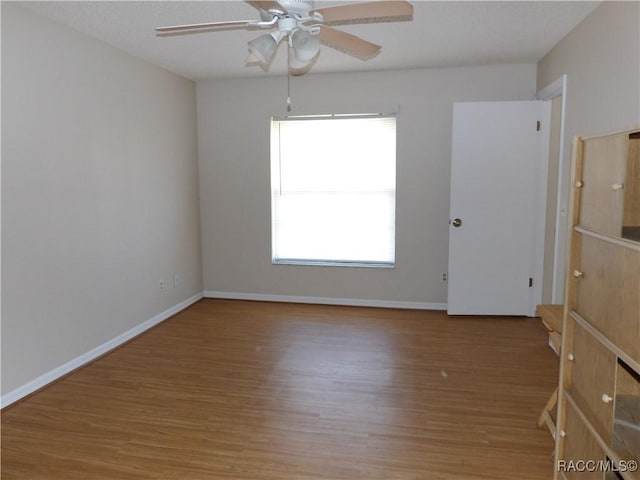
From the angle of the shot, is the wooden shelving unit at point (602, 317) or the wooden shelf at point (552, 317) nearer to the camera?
the wooden shelving unit at point (602, 317)

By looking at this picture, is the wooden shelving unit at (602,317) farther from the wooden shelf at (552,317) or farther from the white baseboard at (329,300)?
the white baseboard at (329,300)

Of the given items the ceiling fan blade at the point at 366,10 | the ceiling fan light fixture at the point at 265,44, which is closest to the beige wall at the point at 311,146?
the ceiling fan light fixture at the point at 265,44

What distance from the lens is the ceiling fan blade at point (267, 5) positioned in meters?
1.91

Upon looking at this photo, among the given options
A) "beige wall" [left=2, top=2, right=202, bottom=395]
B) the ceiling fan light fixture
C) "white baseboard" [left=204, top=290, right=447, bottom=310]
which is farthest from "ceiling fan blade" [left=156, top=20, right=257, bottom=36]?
"white baseboard" [left=204, top=290, right=447, bottom=310]

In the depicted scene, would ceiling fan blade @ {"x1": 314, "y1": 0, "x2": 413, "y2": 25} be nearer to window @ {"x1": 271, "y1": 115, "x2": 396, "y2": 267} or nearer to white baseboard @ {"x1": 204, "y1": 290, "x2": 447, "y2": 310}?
window @ {"x1": 271, "y1": 115, "x2": 396, "y2": 267}

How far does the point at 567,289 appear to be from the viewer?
1.95m

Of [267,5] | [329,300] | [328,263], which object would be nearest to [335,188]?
[328,263]

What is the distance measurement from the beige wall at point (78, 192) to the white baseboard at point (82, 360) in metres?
0.04

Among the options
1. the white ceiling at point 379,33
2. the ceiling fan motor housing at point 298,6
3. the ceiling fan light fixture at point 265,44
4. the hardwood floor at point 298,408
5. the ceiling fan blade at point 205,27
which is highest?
the white ceiling at point 379,33

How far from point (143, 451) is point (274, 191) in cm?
321

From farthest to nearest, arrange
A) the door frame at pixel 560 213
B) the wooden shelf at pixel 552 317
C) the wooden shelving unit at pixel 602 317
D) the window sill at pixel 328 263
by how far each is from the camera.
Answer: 1. the window sill at pixel 328 263
2. the door frame at pixel 560 213
3. the wooden shelf at pixel 552 317
4. the wooden shelving unit at pixel 602 317

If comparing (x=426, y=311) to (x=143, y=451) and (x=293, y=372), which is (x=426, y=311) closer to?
(x=293, y=372)

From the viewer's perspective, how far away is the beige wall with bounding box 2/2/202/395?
287 cm

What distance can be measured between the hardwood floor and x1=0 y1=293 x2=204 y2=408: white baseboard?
68 mm
